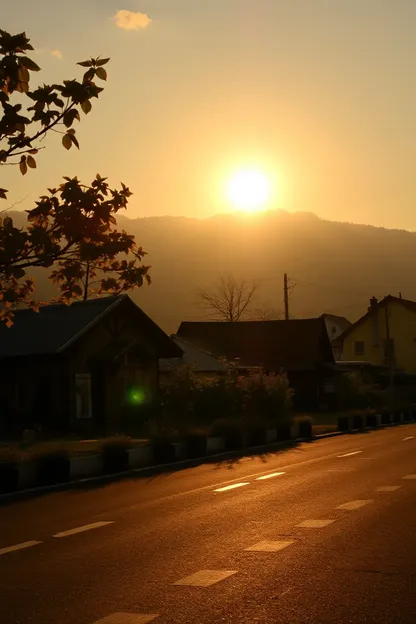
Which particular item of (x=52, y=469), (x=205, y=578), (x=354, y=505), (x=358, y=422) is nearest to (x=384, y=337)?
(x=358, y=422)

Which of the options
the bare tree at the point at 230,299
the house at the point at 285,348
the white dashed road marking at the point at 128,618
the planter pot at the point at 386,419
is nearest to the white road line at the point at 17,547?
the white dashed road marking at the point at 128,618

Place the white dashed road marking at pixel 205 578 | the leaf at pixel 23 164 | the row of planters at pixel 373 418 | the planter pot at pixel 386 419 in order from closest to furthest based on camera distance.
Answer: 1. the white dashed road marking at pixel 205 578
2. the leaf at pixel 23 164
3. the row of planters at pixel 373 418
4. the planter pot at pixel 386 419

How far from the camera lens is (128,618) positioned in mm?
7230

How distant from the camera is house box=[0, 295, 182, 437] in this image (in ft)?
126

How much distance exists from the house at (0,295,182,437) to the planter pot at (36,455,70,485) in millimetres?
17304

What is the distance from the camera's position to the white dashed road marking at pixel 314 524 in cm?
1185

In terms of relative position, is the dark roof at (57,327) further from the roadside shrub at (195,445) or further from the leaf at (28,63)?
the leaf at (28,63)

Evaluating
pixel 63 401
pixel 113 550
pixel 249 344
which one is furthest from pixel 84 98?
pixel 249 344

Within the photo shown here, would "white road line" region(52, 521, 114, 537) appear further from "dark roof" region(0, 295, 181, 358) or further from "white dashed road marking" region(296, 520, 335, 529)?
"dark roof" region(0, 295, 181, 358)

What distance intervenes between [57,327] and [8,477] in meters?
22.2

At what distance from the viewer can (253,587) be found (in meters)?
8.24

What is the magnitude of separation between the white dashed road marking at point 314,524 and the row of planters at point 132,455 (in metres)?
7.54

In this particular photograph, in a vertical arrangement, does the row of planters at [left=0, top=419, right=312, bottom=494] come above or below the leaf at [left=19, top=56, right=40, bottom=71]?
below

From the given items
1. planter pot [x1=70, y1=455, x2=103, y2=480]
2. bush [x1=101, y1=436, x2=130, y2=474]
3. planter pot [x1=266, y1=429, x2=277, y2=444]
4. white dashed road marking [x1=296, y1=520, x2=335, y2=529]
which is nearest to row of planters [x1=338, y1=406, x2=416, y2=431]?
planter pot [x1=266, y1=429, x2=277, y2=444]
